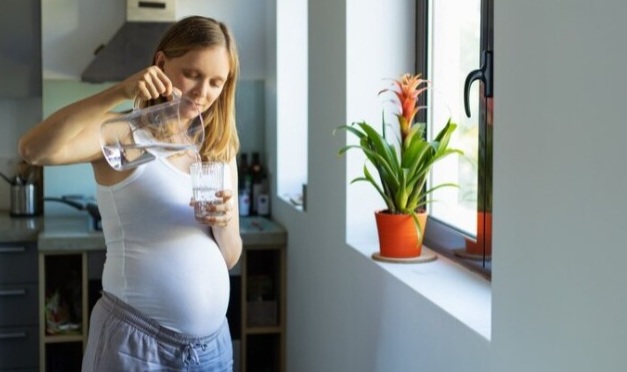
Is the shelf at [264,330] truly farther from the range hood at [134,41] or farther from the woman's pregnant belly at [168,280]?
the woman's pregnant belly at [168,280]

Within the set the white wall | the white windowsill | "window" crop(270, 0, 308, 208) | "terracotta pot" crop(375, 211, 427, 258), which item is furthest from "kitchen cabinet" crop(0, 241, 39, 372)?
the white wall

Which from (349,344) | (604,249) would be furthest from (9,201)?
(604,249)

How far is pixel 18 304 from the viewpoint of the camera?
11.4ft

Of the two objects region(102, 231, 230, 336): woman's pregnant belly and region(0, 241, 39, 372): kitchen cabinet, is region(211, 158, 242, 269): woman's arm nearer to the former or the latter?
region(102, 231, 230, 336): woman's pregnant belly

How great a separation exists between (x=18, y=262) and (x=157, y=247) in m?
2.01

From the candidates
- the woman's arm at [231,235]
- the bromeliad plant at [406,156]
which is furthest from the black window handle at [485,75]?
the woman's arm at [231,235]

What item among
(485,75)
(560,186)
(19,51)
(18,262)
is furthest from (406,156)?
(19,51)

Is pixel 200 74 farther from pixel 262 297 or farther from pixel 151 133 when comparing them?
pixel 262 297

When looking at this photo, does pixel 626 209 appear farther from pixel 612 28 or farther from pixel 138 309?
pixel 138 309

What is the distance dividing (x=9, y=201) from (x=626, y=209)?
3623 millimetres

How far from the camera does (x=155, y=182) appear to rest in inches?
64.6

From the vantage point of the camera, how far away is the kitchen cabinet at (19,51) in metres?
3.75

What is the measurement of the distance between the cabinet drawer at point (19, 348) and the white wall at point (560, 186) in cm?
267

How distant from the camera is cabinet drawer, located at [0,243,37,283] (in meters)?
3.43
